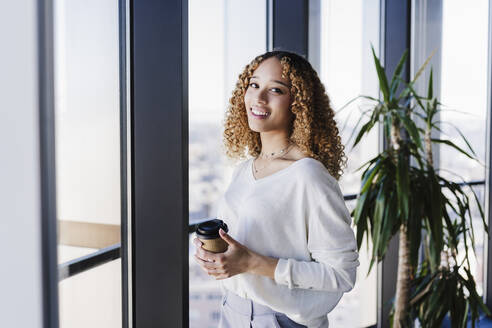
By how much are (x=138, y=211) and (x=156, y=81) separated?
53 centimetres

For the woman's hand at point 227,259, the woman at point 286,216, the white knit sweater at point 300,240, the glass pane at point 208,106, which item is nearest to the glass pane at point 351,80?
the glass pane at point 208,106

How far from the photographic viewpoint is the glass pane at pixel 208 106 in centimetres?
181

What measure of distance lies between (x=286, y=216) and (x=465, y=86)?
298cm

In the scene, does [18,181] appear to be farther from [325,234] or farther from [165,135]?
[165,135]

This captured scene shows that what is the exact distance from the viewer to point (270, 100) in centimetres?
127

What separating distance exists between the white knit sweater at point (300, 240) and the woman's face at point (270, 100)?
176 millimetres

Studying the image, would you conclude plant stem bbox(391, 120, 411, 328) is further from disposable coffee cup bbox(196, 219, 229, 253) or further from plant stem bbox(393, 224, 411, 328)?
disposable coffee cup bbox(196, 219, 229, 253)

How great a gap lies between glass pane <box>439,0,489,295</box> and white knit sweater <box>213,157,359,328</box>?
245 centimetres

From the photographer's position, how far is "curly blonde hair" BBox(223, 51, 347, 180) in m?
1.26

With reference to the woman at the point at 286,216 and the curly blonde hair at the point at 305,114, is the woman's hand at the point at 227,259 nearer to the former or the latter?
the woman at the point at 286,216

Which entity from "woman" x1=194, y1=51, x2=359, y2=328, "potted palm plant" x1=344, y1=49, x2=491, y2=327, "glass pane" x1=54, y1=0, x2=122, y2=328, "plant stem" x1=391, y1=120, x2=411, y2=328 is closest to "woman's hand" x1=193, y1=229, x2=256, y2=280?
"woman" x1=194, y1=51, x2=359, y2=328

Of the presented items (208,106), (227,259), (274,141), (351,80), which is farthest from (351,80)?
(227,259)

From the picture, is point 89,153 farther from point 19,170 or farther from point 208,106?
point 19,170

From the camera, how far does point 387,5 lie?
113 inches
